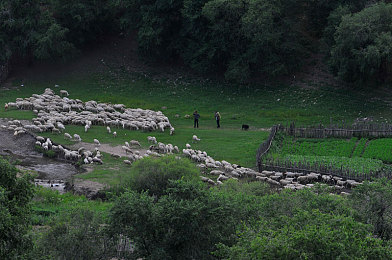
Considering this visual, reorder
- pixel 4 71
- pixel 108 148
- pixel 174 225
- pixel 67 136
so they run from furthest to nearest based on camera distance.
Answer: pixel 4 71 → pixel 67 136 → pixel 108 148 → pixel 174 225

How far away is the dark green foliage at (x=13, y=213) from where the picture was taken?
1495 centimetres

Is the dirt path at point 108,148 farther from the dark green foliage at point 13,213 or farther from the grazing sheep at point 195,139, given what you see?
the dark green foliage at point 13,213

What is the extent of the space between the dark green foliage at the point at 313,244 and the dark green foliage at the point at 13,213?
19.1 ft

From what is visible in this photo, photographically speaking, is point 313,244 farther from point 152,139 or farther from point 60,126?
point 60,126

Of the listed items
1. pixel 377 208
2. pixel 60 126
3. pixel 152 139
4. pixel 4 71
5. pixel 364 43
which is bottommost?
pixel 152 139

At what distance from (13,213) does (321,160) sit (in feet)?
75.4

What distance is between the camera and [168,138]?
40.9m

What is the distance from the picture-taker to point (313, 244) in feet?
50.2

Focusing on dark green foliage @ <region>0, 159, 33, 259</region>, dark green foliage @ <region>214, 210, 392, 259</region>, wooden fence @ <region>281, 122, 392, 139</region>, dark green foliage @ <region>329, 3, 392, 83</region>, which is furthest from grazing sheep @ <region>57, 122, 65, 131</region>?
dark green foliage @ <region>214, 210, 392, 259</region>

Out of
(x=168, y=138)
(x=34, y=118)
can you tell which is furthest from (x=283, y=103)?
(x=34, y=118)

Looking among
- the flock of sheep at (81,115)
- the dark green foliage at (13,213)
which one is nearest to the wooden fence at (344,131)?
the flock of sheep at (81,115)

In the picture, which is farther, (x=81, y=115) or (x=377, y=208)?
(x=81, y=115)

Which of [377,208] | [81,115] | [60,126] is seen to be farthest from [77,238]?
[81,115]

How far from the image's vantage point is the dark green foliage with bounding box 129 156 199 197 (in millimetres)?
26750
